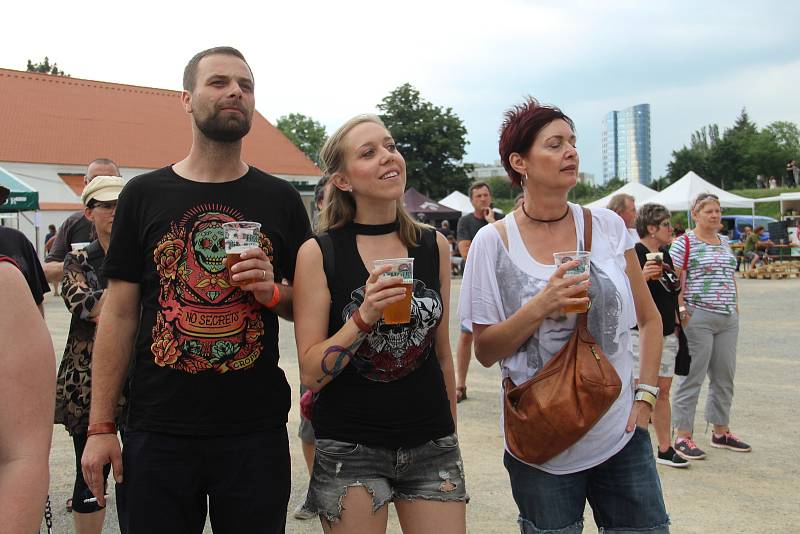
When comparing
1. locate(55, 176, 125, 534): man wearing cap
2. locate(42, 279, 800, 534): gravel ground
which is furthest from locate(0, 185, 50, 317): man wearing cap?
locate(42, 279, 800, 534): gravel ground

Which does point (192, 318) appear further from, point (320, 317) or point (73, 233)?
point (73, 233)

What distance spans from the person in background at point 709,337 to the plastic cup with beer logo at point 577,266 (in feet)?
11.9

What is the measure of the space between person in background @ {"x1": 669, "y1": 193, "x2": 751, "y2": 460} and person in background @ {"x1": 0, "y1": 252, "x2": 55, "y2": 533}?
5132mm

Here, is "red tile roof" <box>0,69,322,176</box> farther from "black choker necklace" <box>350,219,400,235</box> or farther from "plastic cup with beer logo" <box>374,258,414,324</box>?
"plastic cup with beer logo" <box>374,258,414,324</box>

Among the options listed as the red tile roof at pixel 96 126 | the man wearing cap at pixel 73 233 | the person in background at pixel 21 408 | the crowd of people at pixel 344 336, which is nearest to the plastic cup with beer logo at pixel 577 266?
the crowd of people at pixel 344 336

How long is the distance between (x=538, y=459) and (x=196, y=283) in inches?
53.6

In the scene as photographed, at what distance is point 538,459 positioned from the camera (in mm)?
2414

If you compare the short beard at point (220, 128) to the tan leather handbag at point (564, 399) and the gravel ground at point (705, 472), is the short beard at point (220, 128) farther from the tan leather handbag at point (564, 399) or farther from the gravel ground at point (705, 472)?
the gravel ground at point (705, 472)

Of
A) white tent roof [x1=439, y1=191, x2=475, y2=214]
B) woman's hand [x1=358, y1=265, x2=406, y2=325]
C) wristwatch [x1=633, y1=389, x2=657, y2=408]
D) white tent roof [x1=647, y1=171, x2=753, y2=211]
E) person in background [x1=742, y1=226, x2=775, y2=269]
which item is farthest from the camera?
white tent roof [x1=439, y1=191, x2=475, y2=214]

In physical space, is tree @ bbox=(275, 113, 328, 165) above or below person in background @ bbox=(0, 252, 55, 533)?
above

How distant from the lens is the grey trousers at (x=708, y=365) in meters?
5.52

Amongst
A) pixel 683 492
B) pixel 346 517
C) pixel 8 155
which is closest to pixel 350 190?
pixel 346 517

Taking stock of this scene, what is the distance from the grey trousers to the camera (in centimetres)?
552

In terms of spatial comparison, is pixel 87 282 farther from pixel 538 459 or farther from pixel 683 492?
pixel 683 492
